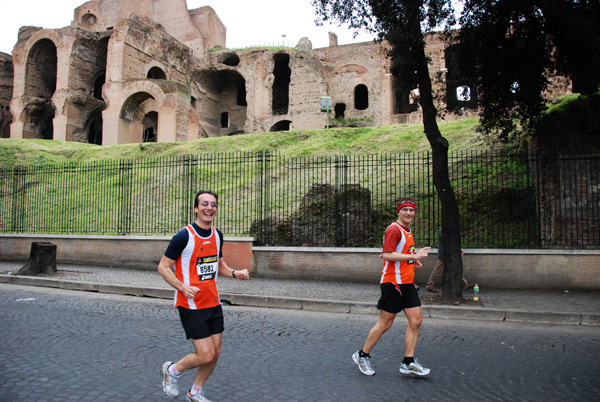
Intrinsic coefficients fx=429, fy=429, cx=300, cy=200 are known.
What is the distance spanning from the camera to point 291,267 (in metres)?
10.0

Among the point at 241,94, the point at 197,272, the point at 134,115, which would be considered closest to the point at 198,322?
the point at 197,272

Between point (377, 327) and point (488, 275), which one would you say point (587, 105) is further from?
point (377, 327)

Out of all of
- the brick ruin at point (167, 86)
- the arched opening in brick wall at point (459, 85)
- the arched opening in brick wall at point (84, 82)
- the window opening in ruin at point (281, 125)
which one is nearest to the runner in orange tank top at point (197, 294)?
the arched opening in brick wall at point (459, 85)

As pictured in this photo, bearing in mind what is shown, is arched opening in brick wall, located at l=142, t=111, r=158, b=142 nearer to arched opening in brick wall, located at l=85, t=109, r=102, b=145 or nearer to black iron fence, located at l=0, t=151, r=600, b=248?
arched opening in brick wall, located at l=85, t=109, r=102, b=145

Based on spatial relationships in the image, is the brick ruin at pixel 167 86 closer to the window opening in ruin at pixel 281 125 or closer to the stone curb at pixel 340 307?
the window opening in ruin at pixel 281 125

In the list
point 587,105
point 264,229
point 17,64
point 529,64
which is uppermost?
point 17,64

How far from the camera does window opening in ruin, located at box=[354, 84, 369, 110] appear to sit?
4099 cm

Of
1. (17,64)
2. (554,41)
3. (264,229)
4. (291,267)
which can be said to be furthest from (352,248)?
(17,64)

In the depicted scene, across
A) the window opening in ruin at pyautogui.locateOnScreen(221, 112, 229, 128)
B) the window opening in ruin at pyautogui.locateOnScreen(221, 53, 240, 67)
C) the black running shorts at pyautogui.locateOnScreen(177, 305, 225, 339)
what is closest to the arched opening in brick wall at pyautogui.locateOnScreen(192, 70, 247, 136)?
the window opening in ruin at pyautogui.locateOnScreen(221, 112, 229, 128)

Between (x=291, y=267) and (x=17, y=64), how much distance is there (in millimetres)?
38284

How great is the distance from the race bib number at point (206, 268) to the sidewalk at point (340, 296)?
4.40 meters

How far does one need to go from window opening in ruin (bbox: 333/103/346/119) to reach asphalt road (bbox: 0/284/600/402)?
35.1 metres

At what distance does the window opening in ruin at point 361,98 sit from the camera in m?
41.0

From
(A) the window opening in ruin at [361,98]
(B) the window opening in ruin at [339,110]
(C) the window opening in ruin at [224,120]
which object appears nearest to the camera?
(B) the window opening in ruin at [339,110]
